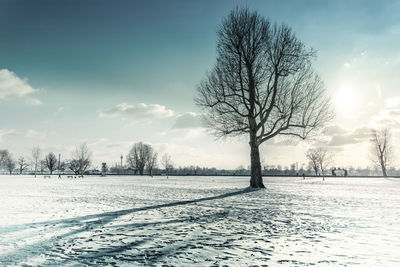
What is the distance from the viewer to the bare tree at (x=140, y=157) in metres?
102

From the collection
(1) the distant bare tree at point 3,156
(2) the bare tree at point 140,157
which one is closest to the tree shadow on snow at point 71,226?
(2) the bare tree at point 140,157

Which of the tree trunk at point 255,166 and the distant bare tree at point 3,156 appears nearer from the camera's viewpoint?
the tree trunk at point 255,166

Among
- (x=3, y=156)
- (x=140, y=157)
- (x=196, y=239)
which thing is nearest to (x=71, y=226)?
(x=196, y=239)

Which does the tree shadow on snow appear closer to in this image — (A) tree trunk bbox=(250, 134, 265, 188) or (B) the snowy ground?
(B) the snowy ground

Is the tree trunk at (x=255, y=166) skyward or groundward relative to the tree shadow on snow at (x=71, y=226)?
A: skyward

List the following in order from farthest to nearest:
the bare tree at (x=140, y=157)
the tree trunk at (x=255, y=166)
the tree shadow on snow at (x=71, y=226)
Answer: the bare tree at (x=140, y=157)
the tree trunk at (x=255, y=166)
the tree shadow on snow at (x=71, y=226)

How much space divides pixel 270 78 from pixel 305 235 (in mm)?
17900

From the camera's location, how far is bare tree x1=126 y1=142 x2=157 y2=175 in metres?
102

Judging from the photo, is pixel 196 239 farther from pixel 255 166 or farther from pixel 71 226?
pixel 255 166

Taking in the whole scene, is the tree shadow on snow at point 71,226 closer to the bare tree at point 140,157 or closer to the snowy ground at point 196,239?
the snowy ground at point 196,239

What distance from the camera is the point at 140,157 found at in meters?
102

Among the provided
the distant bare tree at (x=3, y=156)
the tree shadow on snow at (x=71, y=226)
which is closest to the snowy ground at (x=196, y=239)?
the tree shadow on snow at (x=71, y=226)

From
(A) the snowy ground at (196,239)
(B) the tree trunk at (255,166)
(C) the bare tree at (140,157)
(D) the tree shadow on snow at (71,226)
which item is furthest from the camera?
(C) the bare tree at (140,157)

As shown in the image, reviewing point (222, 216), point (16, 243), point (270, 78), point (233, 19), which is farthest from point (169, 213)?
point (233, 19)
